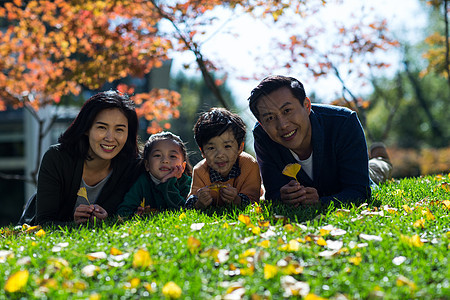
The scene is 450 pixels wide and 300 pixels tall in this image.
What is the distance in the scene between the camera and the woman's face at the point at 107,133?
382 cm

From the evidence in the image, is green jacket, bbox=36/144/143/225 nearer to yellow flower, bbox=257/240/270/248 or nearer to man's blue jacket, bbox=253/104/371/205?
man's blue jacket, bbox=253/104/371/205

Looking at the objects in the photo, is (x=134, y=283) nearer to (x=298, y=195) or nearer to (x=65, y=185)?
(x=298, y=195)

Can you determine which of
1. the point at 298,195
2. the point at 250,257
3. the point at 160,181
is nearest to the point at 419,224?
the point at 298,195

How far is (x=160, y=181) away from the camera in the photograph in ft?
13.1

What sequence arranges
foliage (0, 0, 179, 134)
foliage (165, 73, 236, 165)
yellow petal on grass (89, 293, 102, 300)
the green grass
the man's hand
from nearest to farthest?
yellow petal on grass (89, 293, 102, 300), the green grass, the man's hand, foliage (0, 0, 179, 134), foliage (165, 73, 236, 165)

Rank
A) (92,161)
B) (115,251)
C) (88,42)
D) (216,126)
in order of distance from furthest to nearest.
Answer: (88,42) < (92,161) < (216,126) < (115,251)

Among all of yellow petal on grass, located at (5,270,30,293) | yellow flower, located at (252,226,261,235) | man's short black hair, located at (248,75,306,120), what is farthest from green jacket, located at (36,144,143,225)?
yellow flower, located at (252,226,261,235)

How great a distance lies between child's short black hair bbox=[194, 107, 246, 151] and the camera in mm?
3621

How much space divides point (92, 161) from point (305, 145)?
2.07m

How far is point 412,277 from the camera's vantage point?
1.85 m

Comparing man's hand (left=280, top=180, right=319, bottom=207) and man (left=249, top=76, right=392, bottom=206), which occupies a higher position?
man (left=249, top=76, right=392, bottom=206)

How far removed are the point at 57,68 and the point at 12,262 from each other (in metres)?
6.06

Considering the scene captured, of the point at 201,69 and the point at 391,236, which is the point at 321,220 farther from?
the point at 201,69

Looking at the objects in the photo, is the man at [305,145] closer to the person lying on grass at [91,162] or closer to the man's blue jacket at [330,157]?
the man's blue jacket at [330,157]
